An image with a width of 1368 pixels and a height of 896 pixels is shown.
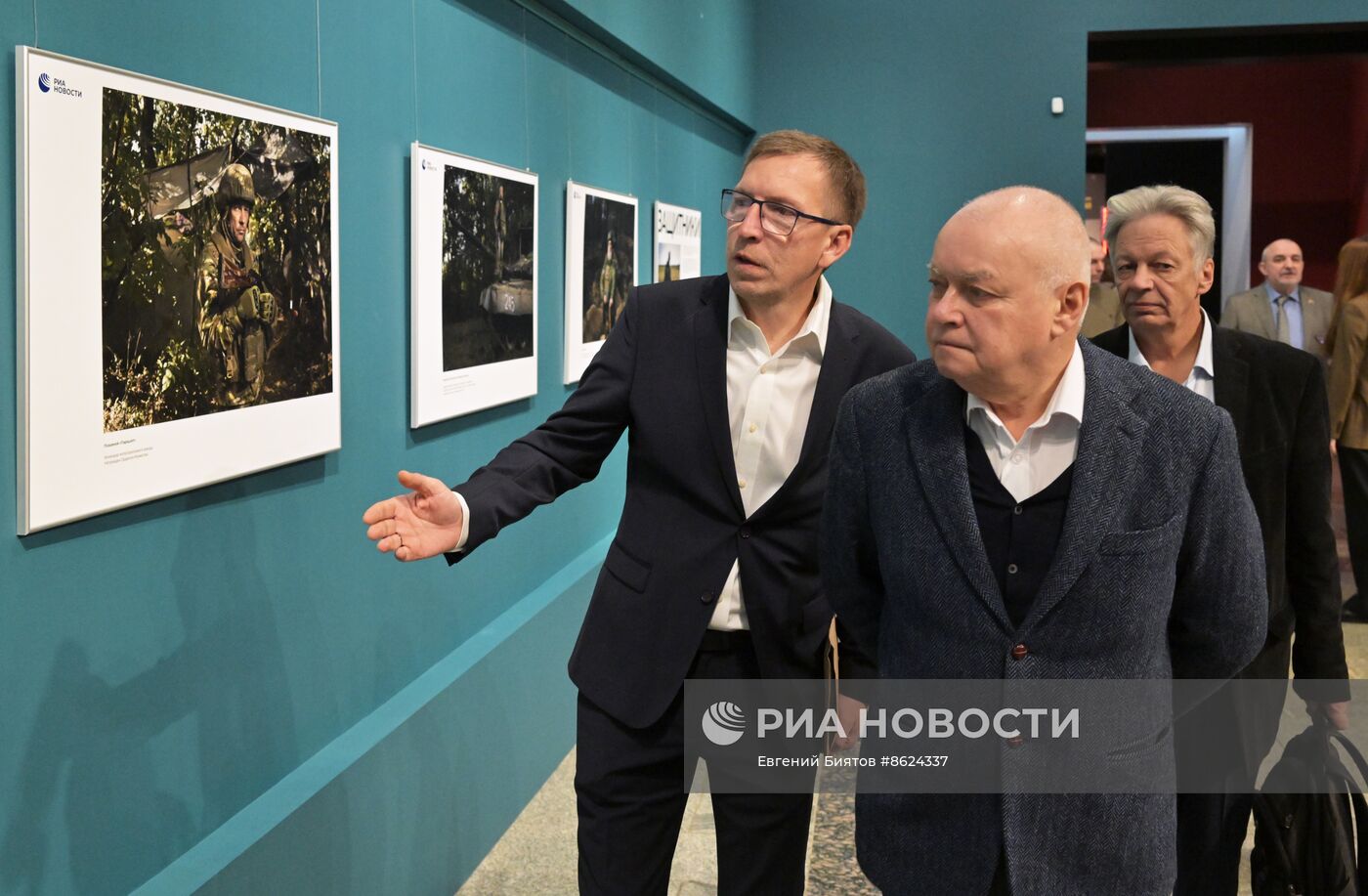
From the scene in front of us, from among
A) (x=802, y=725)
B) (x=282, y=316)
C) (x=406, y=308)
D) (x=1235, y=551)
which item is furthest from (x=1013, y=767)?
(x=406, y=308)

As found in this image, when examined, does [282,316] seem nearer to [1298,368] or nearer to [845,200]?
[845,200]

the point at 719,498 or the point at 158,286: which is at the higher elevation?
the point at 158,286

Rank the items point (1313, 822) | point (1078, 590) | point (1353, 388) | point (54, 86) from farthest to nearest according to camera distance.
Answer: point (1353, 388) → point (1313, 822) → point (54, 86) → point (1078, 590)

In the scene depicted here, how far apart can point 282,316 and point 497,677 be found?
6.09 ft

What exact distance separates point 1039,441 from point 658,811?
3.96ft

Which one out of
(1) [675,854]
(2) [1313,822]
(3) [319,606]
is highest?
(3) [319,606]

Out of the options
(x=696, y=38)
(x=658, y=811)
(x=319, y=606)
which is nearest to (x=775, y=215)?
(x=658, y=811)

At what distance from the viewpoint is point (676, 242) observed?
24.8ft

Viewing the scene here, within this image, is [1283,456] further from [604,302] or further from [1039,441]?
[604,302]

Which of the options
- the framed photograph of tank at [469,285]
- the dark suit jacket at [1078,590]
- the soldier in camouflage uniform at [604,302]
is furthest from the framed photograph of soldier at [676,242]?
the dark suit jacket at [1078,590]

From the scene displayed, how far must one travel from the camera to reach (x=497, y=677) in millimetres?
4527

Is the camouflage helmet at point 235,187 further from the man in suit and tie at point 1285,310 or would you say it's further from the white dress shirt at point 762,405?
the man in suit and tie at point 1285,310

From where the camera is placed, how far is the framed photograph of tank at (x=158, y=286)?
2.24m

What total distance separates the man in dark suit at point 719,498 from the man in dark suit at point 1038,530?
552mm
